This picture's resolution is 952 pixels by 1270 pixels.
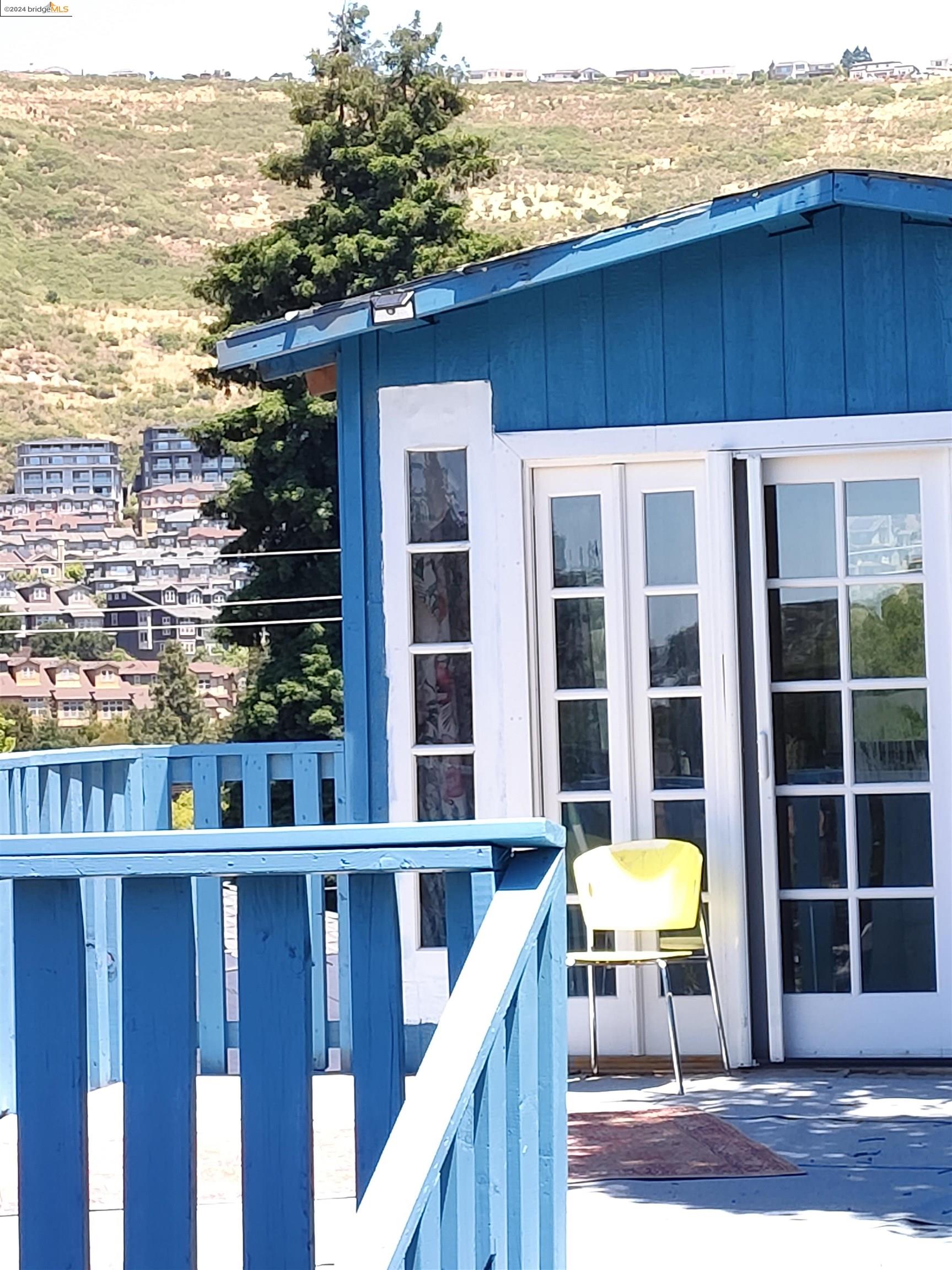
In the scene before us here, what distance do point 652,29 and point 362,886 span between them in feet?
200

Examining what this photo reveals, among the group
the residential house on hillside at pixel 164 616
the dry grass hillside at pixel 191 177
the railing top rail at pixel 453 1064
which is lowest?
the railing top rail at pixel 453 1064

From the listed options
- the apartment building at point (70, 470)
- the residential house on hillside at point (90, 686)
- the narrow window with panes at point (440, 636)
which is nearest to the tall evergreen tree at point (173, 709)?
the residential house on hillside at point (90, 686)

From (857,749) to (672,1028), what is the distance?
1.06 meters

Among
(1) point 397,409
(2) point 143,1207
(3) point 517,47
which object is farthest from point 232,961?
(3) point 517,47

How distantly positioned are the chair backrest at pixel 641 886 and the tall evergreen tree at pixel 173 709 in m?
30.5

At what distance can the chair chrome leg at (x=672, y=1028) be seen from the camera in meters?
5.38

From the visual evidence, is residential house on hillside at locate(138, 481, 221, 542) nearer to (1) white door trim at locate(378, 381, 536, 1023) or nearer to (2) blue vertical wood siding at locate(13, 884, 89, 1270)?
(1) white door trim at locate(378, 381, 536, 1023)

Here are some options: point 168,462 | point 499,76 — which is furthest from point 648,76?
point 168,462

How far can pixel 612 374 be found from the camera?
18.8 feet

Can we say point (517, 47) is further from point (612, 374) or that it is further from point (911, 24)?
point (612, 374)

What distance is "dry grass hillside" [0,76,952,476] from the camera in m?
47.5

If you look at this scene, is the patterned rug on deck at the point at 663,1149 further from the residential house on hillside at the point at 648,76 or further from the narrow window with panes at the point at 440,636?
the residential house on hillside at the point at 648,76

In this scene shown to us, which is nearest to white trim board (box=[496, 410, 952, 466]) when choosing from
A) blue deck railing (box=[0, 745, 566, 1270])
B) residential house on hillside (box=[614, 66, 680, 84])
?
blue deck railing (box=[0, 745, 566, 1270])

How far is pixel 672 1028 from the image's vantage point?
5465 millimetres
